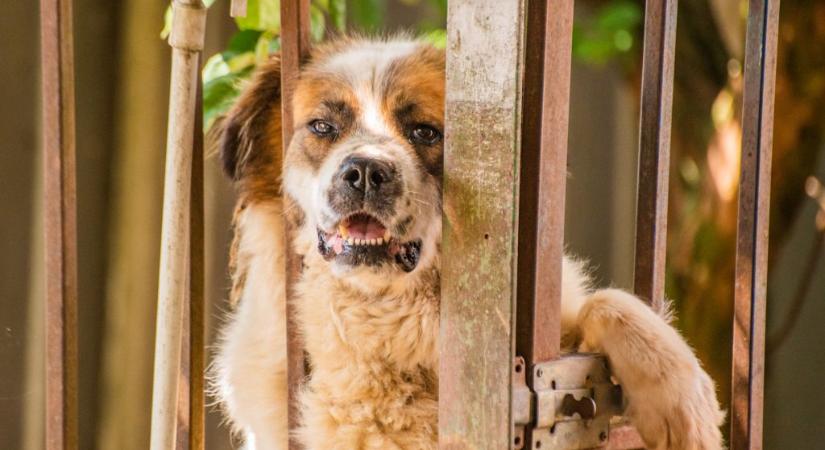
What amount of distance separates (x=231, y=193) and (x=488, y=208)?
2.40 meters

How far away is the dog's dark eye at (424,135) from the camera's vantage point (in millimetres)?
2123

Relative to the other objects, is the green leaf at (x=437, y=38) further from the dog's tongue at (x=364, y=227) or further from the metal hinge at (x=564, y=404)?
the metal hinge at (x=564, y=404)

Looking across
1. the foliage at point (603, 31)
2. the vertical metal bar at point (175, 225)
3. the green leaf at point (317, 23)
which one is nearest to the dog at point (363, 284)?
the green leaf at point (317, 23)

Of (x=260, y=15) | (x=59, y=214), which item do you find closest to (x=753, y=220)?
(x=59, y=214)

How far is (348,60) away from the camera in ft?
7.66

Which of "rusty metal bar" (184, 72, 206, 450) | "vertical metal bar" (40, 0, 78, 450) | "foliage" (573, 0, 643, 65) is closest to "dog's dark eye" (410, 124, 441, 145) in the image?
"rusty metal bar" (184, 72, 206, 450)

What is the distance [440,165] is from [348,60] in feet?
1.31

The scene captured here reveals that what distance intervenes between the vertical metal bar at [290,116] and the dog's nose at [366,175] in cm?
13

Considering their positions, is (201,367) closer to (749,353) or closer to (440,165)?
(440,165)

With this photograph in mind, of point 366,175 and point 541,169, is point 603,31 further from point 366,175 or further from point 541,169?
point 541,169

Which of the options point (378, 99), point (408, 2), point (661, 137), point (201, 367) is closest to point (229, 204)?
point (408, 2)

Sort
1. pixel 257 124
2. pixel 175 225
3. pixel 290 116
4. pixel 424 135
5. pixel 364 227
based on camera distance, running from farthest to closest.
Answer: pixel 257 124, pixel 424 135, pixel 364 227, pixel 290 116, pixel 175 225

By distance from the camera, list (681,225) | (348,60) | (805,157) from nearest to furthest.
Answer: (348,60)
(805,157)
(681,225)

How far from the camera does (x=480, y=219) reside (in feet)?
4.47
